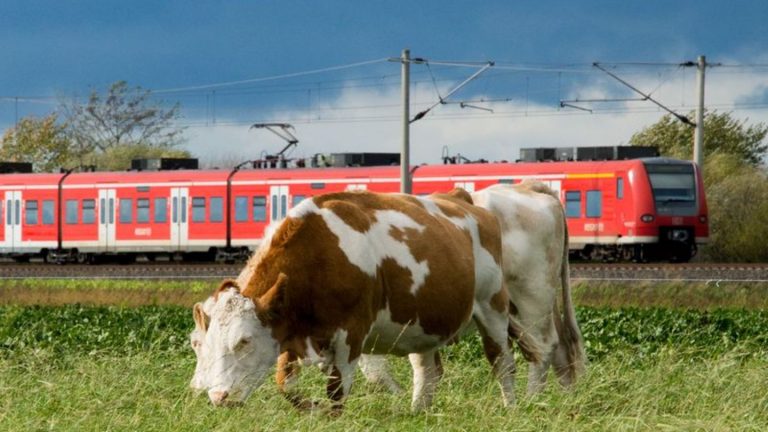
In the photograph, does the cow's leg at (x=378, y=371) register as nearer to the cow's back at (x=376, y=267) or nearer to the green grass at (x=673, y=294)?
the cow's back at (x=376, y=267)

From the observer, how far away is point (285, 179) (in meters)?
41.8

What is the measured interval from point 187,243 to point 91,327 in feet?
86.3

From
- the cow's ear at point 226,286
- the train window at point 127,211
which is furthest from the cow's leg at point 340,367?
the train window at point 127,211

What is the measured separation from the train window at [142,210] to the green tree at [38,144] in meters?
24.9

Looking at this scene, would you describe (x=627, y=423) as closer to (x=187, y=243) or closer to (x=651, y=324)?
(x=651, y=324)

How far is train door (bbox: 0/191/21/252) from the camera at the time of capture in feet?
154

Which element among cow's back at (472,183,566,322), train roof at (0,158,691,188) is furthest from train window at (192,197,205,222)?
cow's back at (472,183,566,322)

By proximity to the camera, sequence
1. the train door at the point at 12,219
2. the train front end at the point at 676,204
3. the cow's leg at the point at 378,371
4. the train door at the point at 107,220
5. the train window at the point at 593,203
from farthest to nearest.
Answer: the train door at the point at 12,219, the train door at the point at 107,220, the train window at the point at 593,203, the train front end at the point at 676,204, the cow's leg at the point at 378,371

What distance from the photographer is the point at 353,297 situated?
26.8ft

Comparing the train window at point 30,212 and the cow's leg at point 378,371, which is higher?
the cow's leg at point 378,371

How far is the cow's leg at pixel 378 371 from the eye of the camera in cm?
991

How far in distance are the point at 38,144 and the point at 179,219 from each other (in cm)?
2726

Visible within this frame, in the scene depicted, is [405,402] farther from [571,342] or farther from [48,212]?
[48,212]

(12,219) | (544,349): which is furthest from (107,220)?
(544,349)
